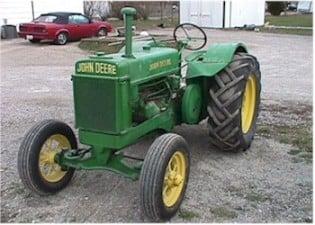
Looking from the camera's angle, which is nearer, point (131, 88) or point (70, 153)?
point (131, 88)

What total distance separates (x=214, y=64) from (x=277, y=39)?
15.9 metres

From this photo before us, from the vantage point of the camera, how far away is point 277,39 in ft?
64.0

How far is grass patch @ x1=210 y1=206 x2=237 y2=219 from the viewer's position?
355 centimetres

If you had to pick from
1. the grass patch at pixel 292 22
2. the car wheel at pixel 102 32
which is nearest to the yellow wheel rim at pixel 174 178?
the car wheel at pixel 102 32

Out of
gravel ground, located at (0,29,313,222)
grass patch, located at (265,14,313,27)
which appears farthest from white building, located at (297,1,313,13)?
gravel ground, located at (0,29,313,222)

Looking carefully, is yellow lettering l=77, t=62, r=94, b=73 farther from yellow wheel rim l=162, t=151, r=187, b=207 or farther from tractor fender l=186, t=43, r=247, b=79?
tractor fender l=186, t=43, r=247, b=79

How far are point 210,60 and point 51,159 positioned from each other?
1.86 metres

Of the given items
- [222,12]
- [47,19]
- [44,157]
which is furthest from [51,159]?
[222,12]

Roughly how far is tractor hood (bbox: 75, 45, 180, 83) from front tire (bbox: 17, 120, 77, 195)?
1.93 feet

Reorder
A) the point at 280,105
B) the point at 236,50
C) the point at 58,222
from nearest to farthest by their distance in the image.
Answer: the point at 58,222 → the point at 236,50 → the point at 280,105

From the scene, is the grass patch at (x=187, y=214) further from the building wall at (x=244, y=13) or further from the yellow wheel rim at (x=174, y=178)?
the building wall at (x=244, y=13)

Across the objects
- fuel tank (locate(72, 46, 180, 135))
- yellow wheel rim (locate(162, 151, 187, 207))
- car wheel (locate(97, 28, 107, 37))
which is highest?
fuel tank (locate(72, 46, 180, 135))

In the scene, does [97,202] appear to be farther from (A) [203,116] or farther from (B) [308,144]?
(B) [308,144]

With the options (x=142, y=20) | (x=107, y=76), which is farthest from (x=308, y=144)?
(x=142, y=20)
